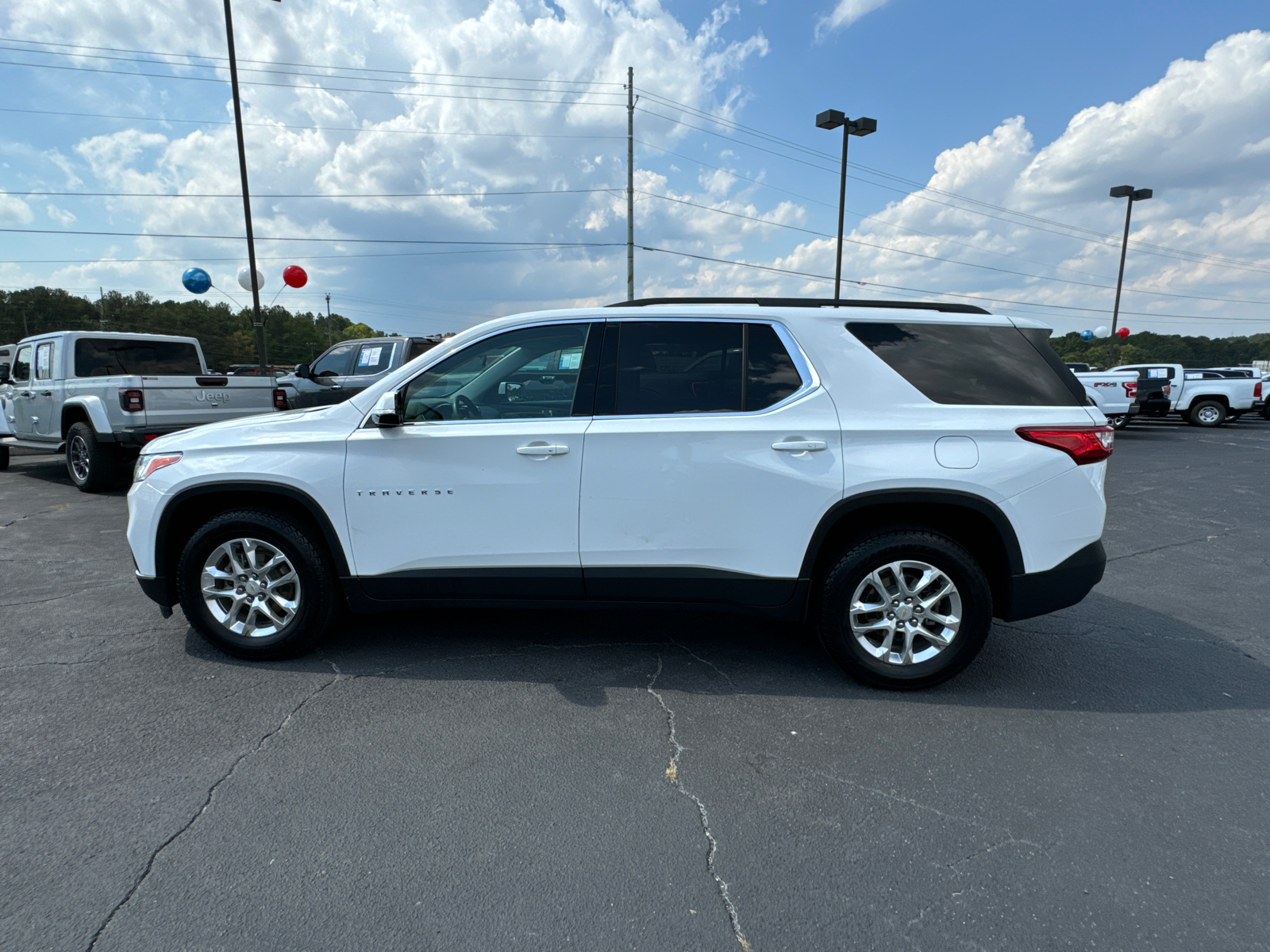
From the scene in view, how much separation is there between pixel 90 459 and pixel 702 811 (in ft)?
31.3

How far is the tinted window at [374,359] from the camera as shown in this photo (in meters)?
11.8

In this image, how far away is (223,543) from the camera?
377cm

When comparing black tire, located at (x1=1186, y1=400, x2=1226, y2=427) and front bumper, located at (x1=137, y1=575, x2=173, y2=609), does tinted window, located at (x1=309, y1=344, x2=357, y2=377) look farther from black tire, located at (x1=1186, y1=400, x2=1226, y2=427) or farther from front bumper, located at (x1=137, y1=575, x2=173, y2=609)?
black tire, located at (x1=1186, y1=400, x2=1226, y2=427)

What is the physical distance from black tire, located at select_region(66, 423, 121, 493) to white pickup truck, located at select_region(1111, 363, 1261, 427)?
24554 millimetres

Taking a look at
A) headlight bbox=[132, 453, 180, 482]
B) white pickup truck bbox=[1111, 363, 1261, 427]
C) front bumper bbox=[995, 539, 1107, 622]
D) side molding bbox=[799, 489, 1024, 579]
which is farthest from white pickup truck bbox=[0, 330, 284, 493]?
white pickup truck bbox=[1111, 363, 1261, 427]

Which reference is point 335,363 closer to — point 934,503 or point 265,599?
point 265,599

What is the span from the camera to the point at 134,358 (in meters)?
10.2

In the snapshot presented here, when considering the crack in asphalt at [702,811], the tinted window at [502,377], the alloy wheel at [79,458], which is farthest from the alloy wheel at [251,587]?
the alloy wheel at [79,458]

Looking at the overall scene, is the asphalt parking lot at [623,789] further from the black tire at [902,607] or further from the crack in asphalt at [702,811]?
the black tire at [902,607]

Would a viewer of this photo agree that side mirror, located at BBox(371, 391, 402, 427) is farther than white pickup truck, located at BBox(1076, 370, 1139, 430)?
No

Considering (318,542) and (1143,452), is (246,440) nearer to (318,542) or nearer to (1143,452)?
(318,542)

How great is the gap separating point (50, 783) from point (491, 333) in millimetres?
2552

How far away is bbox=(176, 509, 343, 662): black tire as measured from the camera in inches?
146

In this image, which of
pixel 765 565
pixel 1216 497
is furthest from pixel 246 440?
pixel 1216 497
